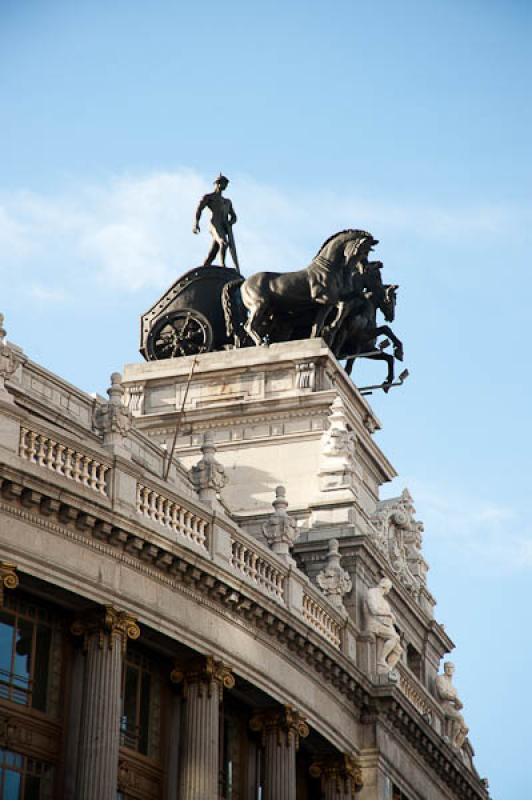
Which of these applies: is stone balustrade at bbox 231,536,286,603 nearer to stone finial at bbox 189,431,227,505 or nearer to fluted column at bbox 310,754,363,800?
stone finial at bbox 189,431,227,505

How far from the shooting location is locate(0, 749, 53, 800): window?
4081 cm

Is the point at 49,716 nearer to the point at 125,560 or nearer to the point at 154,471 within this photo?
the point at 125,560

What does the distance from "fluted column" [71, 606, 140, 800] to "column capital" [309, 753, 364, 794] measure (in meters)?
11.1

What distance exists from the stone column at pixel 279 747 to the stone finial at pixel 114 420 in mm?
8123

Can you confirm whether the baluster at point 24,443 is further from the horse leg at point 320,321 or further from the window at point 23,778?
the horse leg at point 320,321

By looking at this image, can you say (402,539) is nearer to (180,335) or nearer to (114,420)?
(180,335)

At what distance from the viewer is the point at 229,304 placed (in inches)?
2571

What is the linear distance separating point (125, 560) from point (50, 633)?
2.27 m

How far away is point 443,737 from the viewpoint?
6012cm

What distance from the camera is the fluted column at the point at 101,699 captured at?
135ft

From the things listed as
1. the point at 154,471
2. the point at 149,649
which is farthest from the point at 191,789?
the point at 154,471

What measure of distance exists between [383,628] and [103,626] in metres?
14.4

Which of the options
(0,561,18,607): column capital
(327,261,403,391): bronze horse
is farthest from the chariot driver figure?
(0,561,18,607): column capital

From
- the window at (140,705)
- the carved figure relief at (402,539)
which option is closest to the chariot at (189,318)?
the carved figure relief at (402,539)
